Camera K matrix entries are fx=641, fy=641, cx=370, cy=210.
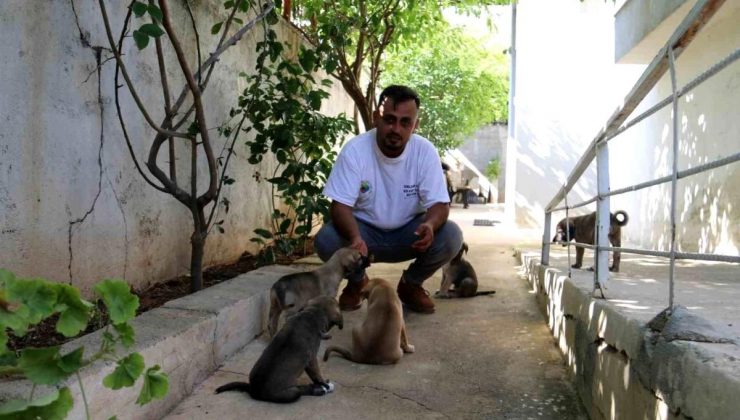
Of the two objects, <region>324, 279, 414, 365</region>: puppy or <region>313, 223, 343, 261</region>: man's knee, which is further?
<region>313, 223, 343, 261</region>: man's knee

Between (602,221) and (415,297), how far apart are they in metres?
1.86

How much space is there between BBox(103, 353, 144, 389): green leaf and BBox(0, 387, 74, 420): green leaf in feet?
0.40

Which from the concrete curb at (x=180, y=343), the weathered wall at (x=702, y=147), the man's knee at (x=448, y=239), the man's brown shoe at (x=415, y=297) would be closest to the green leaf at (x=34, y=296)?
the concrete curb at (x=180, y=343)

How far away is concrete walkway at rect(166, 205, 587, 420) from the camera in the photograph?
2.84 meters

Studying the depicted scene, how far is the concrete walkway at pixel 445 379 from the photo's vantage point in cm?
284

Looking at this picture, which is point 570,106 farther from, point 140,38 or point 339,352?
point 140,38

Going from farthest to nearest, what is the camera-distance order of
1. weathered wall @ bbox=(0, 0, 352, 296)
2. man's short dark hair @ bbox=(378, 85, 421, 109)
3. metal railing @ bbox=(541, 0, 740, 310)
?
man's short dark hair @ bbox=(378, 85, 421, 109), weathered wall @ bbox=(0, 0, 352, 296), metal railing @ bbox=(541, 0, 740, 310)

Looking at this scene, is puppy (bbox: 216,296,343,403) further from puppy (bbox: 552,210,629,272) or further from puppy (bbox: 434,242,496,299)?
puppy (bbox: 552,210,629,272)

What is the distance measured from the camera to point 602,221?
3.19 meters

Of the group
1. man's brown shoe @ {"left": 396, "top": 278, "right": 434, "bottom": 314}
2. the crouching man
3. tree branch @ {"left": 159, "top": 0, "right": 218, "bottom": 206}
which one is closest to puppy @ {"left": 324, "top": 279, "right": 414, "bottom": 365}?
the crouching man

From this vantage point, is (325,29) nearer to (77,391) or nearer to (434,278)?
(434,278)

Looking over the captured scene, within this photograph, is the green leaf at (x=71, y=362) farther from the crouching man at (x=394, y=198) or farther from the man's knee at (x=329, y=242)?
the man's knee at (x=329, y=242)

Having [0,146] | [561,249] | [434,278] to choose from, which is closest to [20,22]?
[0,146]

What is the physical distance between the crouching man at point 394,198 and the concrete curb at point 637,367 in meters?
1.20
